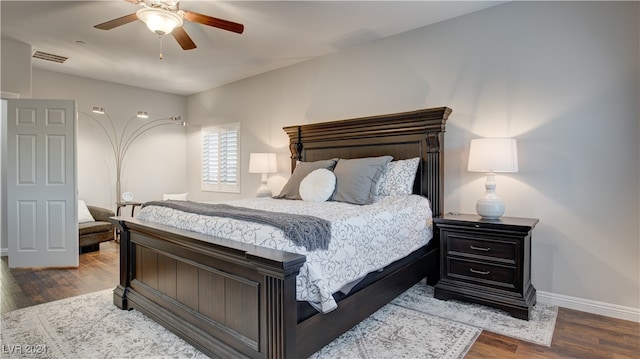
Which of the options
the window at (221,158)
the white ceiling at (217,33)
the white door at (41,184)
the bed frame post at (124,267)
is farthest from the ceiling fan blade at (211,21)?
the window at (221,158)

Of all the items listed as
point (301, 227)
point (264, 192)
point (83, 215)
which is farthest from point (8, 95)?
point (301, 227)

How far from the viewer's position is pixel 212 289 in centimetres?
212

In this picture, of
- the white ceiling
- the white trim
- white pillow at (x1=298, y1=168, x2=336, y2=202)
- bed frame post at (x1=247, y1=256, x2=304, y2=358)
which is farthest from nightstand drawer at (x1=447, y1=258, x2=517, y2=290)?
the white trim

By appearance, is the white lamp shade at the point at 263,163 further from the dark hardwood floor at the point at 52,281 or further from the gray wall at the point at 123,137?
the gray wall at the point at 123,137

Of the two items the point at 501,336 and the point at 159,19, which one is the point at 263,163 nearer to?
the point at 159,19

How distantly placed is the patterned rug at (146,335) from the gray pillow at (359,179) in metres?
1.02

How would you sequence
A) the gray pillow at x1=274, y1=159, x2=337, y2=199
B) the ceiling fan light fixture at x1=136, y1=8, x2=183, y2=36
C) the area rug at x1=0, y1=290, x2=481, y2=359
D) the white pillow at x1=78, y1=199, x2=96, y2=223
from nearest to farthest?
1. the area rug at x1=0, y1=290, x2=481, y2=359
2. the ceiling fan light fixture at x1=136, y1=8, x2=183, y2=36
3. the gray pillow at x1=274, y1=159, x2=337, y2=199
4. the white pillow at x1=78, y1=199, x2=96, y2=223

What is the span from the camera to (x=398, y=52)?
153 inches

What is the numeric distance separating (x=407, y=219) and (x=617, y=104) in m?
1.89

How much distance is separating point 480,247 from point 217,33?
352cm

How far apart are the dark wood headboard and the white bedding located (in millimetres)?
473

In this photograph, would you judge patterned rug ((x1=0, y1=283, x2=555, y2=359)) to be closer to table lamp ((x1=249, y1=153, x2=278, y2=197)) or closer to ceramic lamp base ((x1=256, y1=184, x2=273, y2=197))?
ceramic lamp base ((x1=256, y1=184, x2=273, y2=197))

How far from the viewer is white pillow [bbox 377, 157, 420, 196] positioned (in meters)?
3.42

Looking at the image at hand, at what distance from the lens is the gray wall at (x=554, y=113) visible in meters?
2.68
